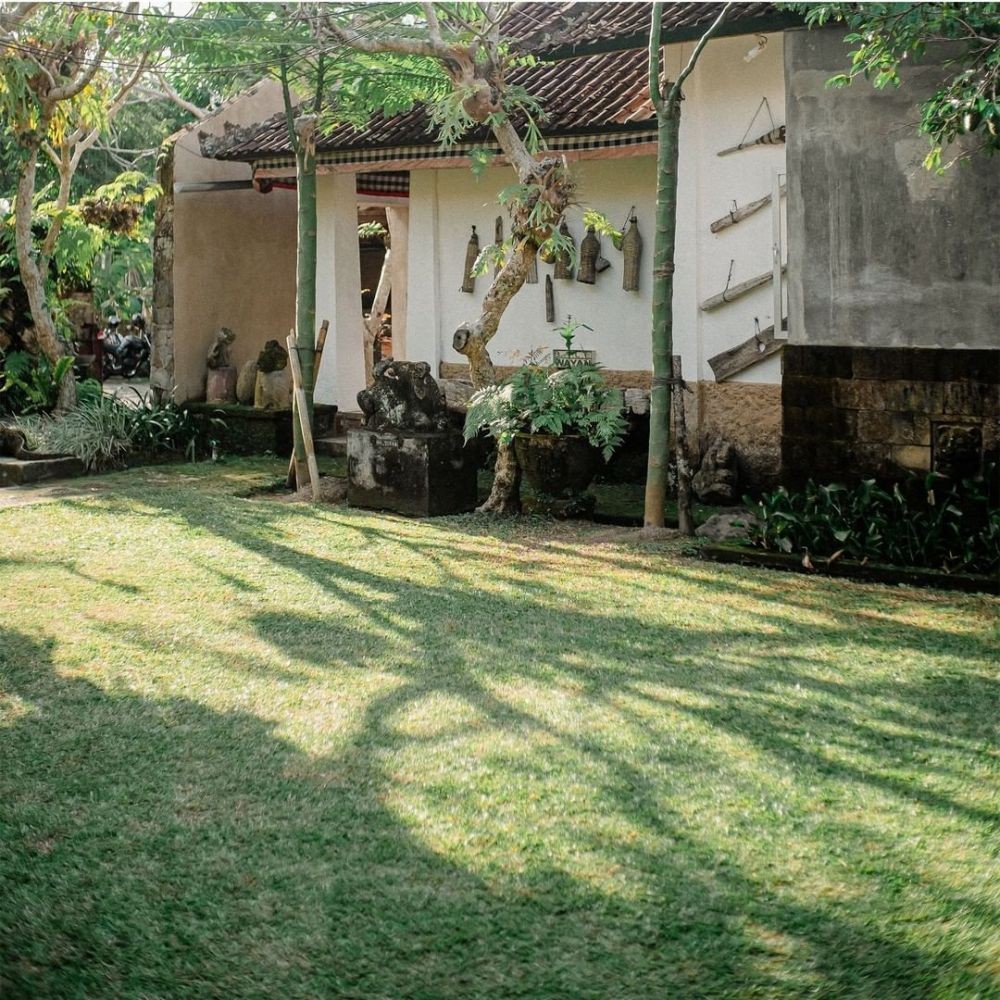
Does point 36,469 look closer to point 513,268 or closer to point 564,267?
point 513,268

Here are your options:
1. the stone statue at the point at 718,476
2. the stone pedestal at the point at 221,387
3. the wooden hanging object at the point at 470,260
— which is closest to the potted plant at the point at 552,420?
the stone statue at the point at 718,476

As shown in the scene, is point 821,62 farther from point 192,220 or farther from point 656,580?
point 192,220

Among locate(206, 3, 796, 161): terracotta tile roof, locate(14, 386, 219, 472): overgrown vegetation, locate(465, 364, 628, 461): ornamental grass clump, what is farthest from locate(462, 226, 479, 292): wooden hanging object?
locate(465, 364, 628, 461): ornamental grass clump

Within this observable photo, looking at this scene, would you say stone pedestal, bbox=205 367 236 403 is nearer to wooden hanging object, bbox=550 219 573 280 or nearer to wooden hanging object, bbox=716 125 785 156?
wooden hanging object, bbox=550 219 573 280

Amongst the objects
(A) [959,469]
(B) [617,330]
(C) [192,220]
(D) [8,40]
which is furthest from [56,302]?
(A) [959,469]

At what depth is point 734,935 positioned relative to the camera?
3.67 metres

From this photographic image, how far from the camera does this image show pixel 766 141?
34.7 feet

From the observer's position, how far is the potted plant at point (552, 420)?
384 inches

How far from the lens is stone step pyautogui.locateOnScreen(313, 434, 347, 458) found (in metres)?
13.8

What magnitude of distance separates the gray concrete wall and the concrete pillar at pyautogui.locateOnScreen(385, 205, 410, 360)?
743 centimetres

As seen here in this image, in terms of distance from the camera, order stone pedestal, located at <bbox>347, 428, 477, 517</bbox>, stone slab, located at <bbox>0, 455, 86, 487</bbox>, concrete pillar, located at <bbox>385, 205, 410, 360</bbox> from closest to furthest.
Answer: stone pedestal, located at <bbox>347, 428, 477, 517</bbox> < stone slab, located at <bbox>0, 455, 86, 487</bbox> < concrete pillar, located at <bbox>385, 205, 410, 360</bbox>

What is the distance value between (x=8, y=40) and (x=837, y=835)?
10.8 m

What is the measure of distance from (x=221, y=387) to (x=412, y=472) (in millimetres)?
5297

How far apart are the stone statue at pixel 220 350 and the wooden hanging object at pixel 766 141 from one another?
663 cm
